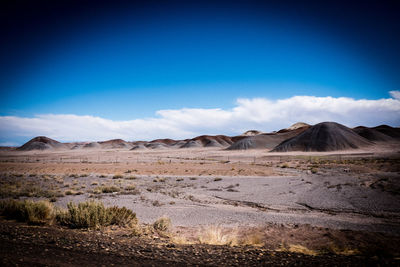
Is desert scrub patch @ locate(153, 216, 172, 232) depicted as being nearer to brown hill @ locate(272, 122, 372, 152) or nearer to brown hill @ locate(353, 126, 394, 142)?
brown hill @ locate(272, 122, 372, 152)

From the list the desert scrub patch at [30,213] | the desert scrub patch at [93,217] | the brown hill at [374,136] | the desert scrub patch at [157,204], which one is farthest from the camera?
the brown hill at [374,136]

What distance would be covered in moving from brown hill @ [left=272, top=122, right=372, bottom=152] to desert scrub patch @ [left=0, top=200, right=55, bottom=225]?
331 feet

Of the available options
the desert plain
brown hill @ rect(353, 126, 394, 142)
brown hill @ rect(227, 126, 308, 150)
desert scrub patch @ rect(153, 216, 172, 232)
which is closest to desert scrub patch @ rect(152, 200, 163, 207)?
the desert plain

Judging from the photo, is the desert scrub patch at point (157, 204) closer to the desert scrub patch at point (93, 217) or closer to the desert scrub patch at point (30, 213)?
the desert scrub patch at point (93, 217)

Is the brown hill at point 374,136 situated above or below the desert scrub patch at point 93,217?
above

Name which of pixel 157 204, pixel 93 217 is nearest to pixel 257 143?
pixel 157 204

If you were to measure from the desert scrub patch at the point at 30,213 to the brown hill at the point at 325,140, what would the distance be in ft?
331

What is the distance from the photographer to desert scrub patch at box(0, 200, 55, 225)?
24.8ft

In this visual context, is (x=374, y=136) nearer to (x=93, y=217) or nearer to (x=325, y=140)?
(x=325, y=140)

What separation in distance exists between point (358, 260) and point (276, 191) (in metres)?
12.8

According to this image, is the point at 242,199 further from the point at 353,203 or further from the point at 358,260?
the point at 358,260

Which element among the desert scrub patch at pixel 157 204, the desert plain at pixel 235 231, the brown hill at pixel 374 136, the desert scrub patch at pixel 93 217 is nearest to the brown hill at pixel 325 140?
the brown hill at pixel 374 136

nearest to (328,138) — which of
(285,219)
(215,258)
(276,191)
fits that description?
(276,191)

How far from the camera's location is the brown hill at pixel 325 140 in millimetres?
94850
